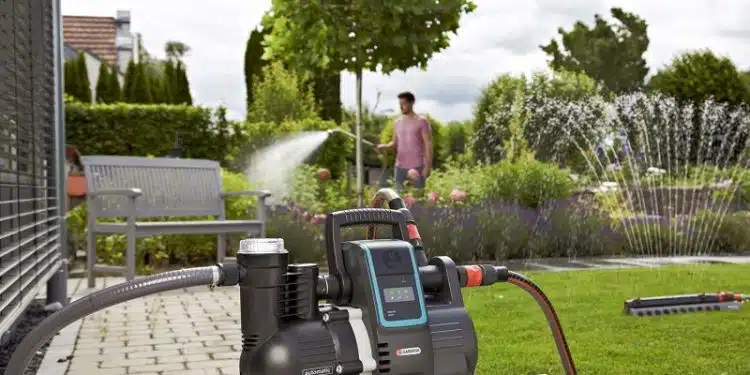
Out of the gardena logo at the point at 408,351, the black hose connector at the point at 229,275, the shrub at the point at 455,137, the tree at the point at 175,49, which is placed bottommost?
the gardena logo at the point at 408,351

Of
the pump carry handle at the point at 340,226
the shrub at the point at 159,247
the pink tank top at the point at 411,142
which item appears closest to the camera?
the pump carry handle at the point at 340,226

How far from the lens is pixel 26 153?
4.93 m

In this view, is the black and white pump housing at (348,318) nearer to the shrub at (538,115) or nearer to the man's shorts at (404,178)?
the man's shorts at (404,178)

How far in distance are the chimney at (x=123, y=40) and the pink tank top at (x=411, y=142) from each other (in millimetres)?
26888


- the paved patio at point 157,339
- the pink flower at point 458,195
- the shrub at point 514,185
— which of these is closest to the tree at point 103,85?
the shrub at point 514,185

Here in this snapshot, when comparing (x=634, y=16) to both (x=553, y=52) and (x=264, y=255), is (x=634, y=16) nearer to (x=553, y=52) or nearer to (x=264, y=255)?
(x=553, y=52)

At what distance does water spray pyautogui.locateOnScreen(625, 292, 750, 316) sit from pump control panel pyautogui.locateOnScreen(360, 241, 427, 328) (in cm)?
340

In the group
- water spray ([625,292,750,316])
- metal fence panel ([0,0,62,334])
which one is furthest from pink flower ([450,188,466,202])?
metal fence panel ([0,0,62,334])

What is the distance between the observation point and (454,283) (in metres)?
2.32

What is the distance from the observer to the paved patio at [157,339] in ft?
13.5

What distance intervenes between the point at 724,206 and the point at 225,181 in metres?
6.04

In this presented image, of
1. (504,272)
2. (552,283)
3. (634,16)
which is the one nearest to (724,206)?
(552,283)

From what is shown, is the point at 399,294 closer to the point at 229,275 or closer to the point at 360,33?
the point at 229,275

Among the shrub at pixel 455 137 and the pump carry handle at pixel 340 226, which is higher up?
the shrub at pixel 455 137
